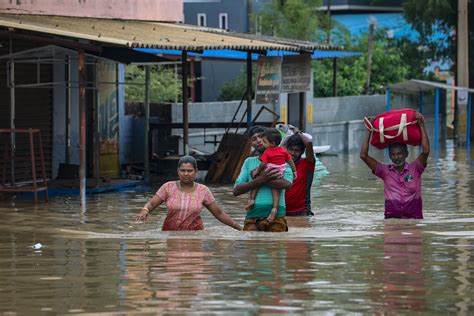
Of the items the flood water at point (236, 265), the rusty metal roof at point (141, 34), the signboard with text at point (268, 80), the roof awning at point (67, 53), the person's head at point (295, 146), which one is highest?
the rusty metal roof at point (141, 34)

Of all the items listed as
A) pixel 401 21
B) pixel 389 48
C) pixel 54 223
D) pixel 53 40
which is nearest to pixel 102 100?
pixel 53 40

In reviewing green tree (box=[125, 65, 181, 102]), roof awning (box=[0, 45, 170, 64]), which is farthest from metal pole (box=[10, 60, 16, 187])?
green tree (box=[125, 65, 181, 102])

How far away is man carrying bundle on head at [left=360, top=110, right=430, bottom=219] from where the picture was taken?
540 inches

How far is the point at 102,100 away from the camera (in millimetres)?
23328

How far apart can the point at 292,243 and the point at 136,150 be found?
45.0ft

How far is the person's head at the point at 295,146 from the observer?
14398 mm

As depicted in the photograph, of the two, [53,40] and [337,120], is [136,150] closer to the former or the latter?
[53,40]

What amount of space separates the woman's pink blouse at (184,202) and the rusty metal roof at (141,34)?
5463 millimetres

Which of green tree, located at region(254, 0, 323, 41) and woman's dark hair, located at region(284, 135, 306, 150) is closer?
woman's dark hair, located at region(284, 135, 306, 150)

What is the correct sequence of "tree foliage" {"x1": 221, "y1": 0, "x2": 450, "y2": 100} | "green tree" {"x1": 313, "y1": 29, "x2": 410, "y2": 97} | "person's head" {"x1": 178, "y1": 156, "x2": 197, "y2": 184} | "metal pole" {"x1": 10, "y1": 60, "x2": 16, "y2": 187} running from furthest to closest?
"green tree" {"x1": 313, "y1": 29, "x2": 410, "y2": 97} → "tree foliage" {"x1": 221, "y1": 0, "x2": 450, "y2": 100} → "metal pole" {"x1": 10, "y1": 60, "x2": 16, "y2": 187} → "person's head" {"x1": 178, "y1": 156, "x2": 197, "y2": 184}

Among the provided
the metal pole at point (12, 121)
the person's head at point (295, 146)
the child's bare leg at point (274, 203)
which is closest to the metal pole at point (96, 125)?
the metal pole at point (12, 121)

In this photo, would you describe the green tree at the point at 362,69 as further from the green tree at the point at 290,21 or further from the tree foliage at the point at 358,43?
the green tree at the point at 290,21

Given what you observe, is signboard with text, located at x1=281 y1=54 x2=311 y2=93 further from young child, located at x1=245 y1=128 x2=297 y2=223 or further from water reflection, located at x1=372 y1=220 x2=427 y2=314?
young child, located at x1=245 y1=128 x2=297 y2=223

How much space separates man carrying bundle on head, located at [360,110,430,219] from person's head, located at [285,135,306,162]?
862 millimetres
